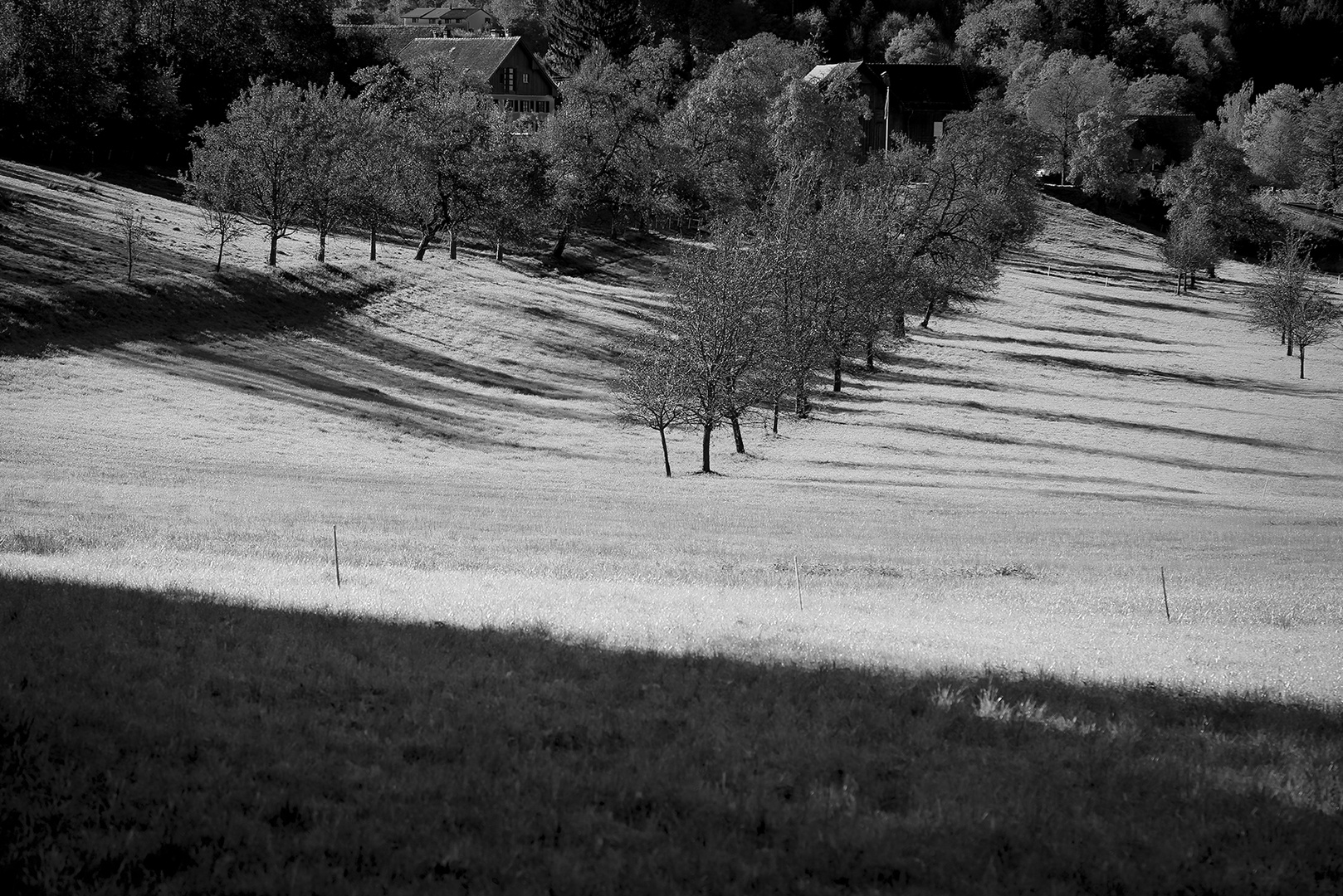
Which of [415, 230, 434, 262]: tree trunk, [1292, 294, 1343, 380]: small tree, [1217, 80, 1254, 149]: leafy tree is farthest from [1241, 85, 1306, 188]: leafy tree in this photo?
[415, 230, 434, 262]: tree trunk

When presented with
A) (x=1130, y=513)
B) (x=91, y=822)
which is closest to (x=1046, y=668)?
(x=91, y=822)

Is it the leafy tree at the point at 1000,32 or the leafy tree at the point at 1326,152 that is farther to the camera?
the leafy tree at the point at 1000,32

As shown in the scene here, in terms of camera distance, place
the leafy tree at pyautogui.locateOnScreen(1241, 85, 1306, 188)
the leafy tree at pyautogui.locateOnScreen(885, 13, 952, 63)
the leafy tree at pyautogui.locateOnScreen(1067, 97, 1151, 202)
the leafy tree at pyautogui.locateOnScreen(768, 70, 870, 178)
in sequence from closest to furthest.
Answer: the leafy tree at pyautogui.locateOnScreen(768, 70, 870, 178) < the leafy tree at pyautogui.locateOnScreen(1067, 97, 1151, 202) < the leafy tree at pyautogui.locateOnScreen(1241, 85, 1306, 188) < the leafy tree at pyautogui.locateOnScreen(885, 13, 952, 63)

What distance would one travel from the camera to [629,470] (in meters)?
49.4

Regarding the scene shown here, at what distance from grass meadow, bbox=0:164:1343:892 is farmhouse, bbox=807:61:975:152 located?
349 feet

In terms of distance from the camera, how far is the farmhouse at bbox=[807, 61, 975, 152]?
498 feet

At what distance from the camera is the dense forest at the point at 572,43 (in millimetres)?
83688

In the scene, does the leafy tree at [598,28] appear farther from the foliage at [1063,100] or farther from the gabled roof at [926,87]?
the foliage at [1063,100]

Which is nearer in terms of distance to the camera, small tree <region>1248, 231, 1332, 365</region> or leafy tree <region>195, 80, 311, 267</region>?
leafy tree <region>195, 80, 311, 267</region>

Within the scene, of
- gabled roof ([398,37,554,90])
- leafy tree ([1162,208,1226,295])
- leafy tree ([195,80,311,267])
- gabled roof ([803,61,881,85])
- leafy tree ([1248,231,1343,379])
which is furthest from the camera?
gabled roof ([398,37,554,90])

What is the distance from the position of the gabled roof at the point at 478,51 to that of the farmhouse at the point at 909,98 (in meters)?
38.6

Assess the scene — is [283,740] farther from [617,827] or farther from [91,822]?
[617,827]

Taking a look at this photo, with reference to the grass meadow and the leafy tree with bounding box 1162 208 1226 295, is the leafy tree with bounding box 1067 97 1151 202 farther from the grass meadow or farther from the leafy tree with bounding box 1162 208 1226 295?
the grass meadow

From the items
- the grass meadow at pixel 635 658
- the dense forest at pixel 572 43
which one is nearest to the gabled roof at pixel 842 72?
the dense forest at pixel 572 43
